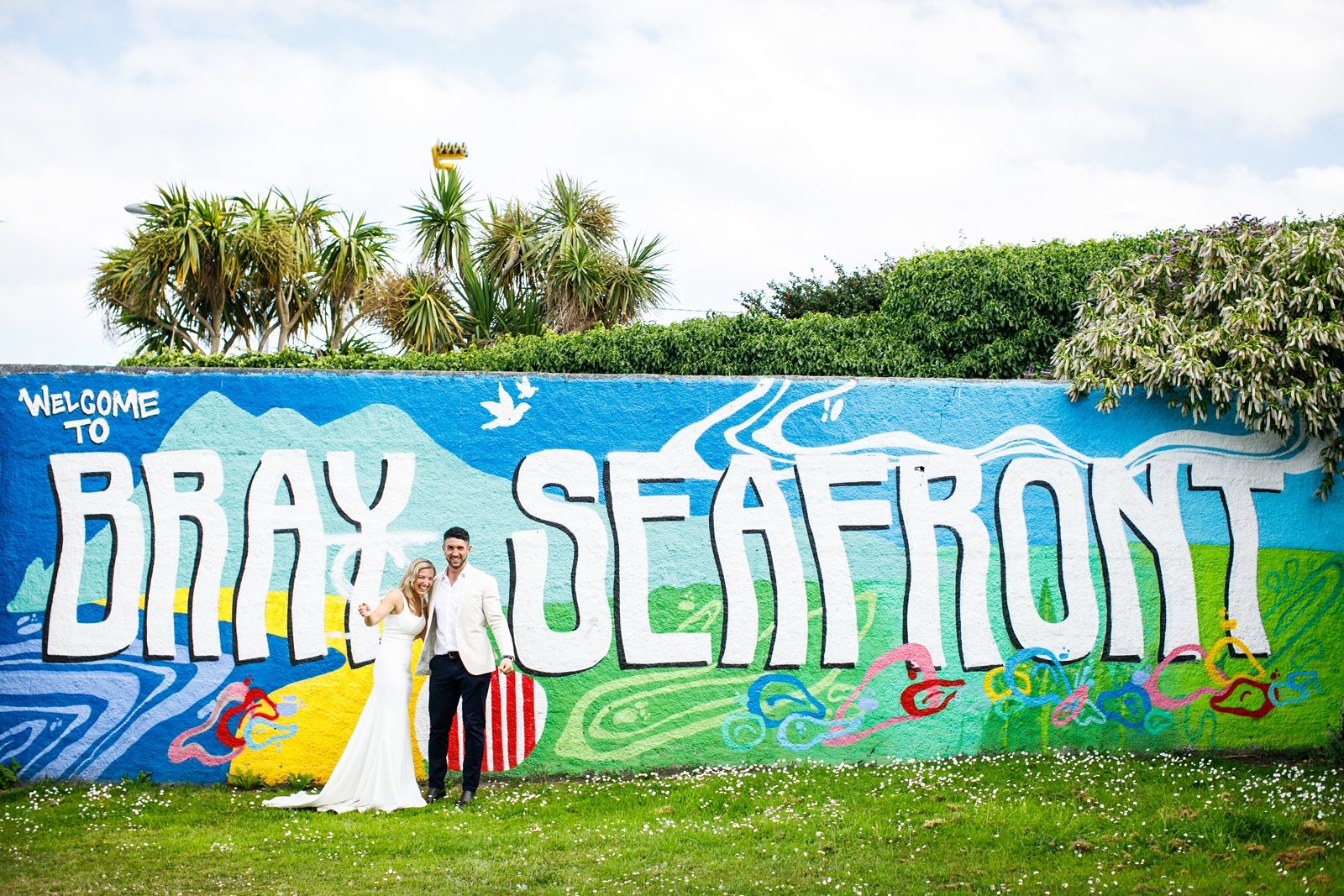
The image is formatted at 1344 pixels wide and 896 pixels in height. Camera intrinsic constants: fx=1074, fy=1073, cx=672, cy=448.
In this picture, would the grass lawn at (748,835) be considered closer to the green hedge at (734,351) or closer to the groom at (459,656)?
the groom at (459,656)

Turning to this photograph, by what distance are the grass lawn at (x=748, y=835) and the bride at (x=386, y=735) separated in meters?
0.21

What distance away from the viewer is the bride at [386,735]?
6.85m

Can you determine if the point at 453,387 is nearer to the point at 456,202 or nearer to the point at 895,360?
the point at 895,360

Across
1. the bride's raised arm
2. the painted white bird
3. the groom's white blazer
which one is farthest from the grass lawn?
the painted white bird

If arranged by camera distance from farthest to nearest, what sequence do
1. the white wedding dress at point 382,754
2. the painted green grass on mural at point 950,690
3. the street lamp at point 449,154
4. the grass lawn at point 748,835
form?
the street lamp at point 449,154
the painted green grass on mural at point 950,690
the white wedding dress at point 382,754
the grass lawn at point 748,835

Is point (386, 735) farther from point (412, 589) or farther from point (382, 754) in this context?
point (412, 589)

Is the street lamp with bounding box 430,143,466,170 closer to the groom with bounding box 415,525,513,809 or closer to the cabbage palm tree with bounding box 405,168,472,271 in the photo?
the cabbage palm tree with bounding box 405,168,472,271

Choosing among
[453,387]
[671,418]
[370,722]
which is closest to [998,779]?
[671,418]

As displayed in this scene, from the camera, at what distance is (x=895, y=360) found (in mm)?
13156

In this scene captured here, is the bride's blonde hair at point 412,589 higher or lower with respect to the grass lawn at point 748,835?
higher

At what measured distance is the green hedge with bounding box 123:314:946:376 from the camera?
42.9 feet

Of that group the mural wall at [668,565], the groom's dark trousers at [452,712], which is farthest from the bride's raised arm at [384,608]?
the mural wall at [668,565]

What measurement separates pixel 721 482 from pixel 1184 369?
11.4 ft

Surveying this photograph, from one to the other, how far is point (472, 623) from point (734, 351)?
6.87 meters
